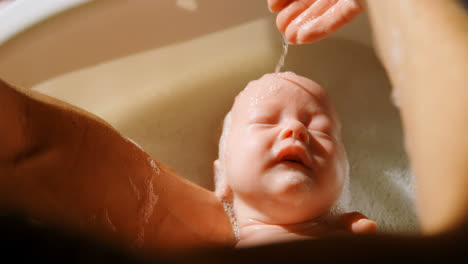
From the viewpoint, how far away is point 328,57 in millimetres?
1515

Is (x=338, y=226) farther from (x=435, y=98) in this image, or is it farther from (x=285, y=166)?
(x=435, y=98)

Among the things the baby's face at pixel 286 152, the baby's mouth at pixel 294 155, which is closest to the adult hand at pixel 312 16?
the baby's face at pixel 286 152

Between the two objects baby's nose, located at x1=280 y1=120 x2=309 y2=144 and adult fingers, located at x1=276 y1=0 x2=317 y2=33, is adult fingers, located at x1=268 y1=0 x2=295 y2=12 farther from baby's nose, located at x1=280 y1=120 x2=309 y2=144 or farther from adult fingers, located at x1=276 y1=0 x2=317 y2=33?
baby's nose, located at x1=280 y1=120 x2=309 y2=144

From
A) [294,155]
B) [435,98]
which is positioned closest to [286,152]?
[294,155]

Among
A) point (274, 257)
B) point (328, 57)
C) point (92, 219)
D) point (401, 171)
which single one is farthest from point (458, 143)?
point (328, 57)

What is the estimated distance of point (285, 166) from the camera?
33.4 inches

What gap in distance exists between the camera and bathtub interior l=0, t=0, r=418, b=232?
1224 millimetres

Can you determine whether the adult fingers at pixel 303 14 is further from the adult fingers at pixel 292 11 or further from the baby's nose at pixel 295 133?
the baby's nose at pixel 295 133

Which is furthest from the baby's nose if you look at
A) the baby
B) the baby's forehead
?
the baby's forehead

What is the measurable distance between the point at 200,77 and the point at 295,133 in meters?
0.68

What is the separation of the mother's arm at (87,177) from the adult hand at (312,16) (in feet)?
1.39

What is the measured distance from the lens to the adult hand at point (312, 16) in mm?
854

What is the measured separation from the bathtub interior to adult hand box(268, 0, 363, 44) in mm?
457

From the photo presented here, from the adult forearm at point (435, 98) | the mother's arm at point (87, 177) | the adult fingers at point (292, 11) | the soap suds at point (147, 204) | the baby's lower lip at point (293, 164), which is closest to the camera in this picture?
the adult forearm at point (435, 98)
